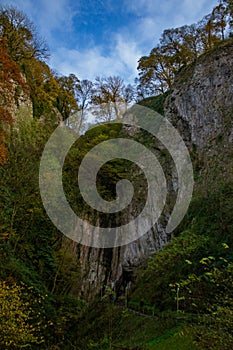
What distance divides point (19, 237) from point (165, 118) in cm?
1361

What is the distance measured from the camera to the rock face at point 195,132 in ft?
56.9

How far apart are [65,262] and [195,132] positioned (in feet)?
34.5

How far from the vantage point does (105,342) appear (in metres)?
10.3

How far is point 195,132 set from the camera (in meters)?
18.9

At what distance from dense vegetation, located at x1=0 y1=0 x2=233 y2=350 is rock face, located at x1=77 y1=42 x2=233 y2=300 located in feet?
4.50

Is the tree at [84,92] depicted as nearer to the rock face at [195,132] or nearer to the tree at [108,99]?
the tree at [108,99]

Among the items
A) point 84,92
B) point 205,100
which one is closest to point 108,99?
point 84,92

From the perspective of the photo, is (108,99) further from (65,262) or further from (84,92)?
(65,262)

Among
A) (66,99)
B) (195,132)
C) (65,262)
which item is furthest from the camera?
(66,99)

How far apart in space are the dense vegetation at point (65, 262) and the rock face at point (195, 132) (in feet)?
4.50

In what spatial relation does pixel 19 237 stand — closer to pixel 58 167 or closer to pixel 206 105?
pixel 58 167

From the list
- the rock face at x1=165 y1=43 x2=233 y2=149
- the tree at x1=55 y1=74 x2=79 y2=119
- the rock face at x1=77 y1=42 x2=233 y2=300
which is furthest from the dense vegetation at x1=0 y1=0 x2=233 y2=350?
the tree at x1=55 y1=74 x2=79 y2=119

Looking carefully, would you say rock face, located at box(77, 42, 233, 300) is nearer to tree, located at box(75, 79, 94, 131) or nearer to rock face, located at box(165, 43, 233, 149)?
rock face, located at box(165, 43, 233, 149)

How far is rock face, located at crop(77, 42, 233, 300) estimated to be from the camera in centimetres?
1733
